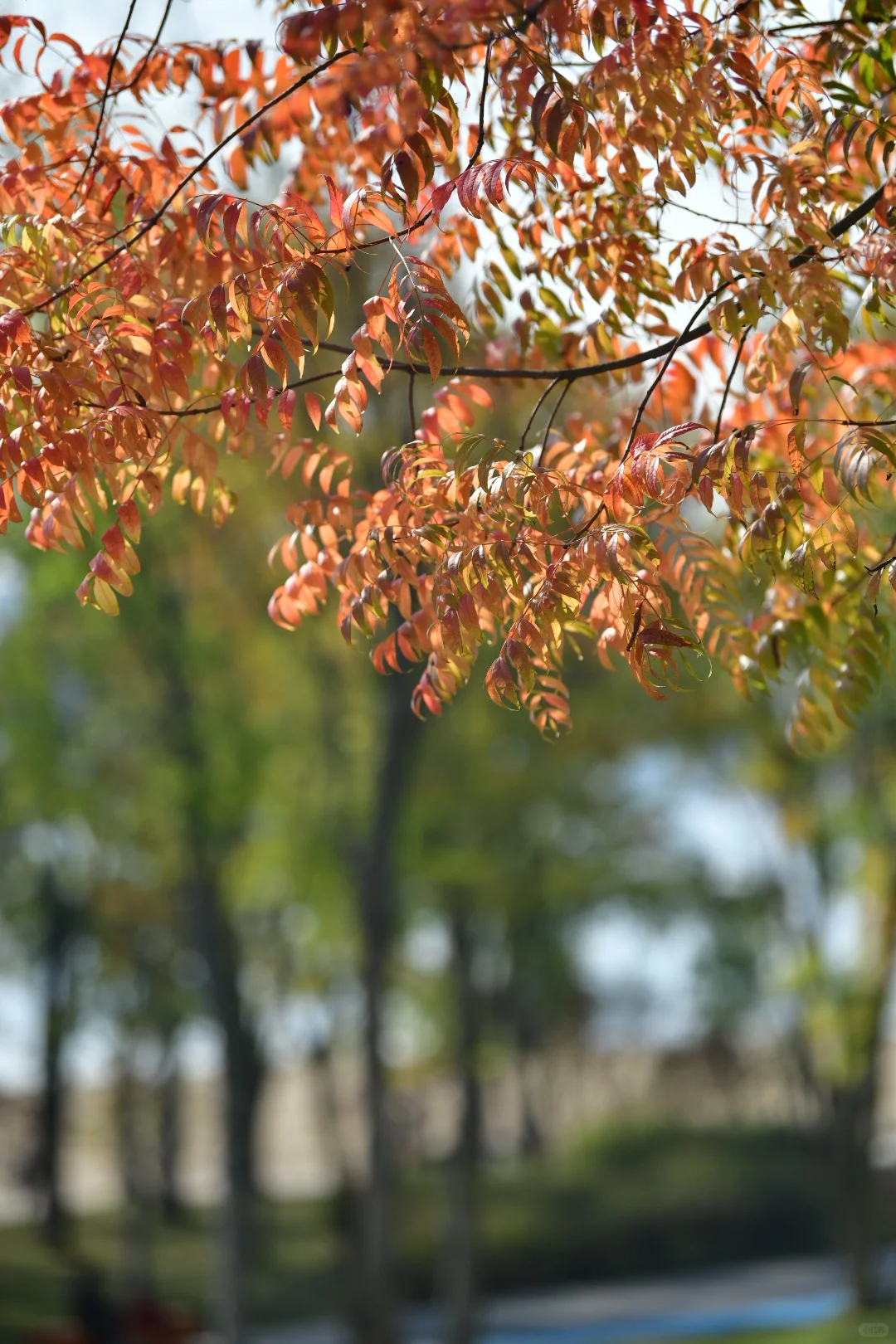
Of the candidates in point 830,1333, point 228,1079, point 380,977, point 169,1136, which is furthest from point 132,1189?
point 830,1333

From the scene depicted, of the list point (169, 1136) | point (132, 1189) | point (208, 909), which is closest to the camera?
point (208, 909)

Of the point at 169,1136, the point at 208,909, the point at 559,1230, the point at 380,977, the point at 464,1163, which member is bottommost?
the point at 559,1230

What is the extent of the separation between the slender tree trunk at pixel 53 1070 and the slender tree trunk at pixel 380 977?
945cm

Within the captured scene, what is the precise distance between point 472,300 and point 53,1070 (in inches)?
751

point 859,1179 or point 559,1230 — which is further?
point 559,1230

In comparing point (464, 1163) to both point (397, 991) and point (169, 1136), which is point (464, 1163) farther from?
point (169, 1136)

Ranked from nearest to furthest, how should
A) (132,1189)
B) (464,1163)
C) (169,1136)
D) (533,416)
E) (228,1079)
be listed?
(533,416) < (228,1079) < (464,1163) < (132,1189) < (169,1136)

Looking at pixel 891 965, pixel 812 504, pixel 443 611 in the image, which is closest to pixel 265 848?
pixel 891 965

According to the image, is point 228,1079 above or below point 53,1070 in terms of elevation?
below

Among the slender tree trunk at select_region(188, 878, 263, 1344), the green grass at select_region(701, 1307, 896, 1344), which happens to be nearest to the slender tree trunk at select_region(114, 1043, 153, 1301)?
the slender tree trunk at select_region(188, 878, 263, 1344)

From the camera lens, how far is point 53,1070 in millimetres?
20969

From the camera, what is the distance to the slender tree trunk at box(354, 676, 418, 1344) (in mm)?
12094

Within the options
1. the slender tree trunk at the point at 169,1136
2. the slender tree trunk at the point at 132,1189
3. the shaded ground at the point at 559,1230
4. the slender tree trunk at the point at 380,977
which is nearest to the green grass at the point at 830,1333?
the shaded ground at the point at 559,1230

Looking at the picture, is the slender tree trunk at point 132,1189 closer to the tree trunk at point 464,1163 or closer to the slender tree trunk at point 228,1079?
the tree trunk at point 464,1163
